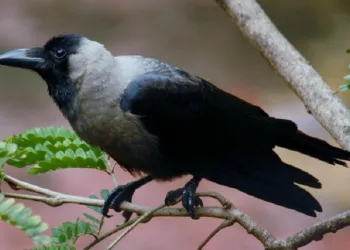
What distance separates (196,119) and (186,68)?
3.02 meters

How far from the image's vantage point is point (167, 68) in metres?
1.57

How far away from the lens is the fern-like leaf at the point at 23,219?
0.99 metres

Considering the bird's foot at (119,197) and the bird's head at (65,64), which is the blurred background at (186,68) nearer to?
the bird's foot at (119,197)

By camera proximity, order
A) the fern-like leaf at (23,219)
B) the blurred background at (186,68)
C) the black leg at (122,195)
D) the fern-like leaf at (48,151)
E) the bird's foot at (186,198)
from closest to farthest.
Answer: the fern-like leaf at (23,219), the fern-like leaf at (48,151), the bird's foot at (186,198), the black leg at (122,195), the blurred background at (186,68)

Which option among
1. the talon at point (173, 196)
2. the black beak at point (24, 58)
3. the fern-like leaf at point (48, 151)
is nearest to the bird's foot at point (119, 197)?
the talon at point (173, 196)

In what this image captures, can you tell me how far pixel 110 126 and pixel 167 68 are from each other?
0.77 ft

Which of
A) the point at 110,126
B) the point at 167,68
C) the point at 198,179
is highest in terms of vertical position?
the point at 167,68

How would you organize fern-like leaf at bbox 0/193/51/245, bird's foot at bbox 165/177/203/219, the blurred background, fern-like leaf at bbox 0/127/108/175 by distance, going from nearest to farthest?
fern-like leaf at bbox 0/193/51/245
fern-like leaf at bbox 0/127/108/175
bird's foot at bbox 165/177/203/219
the blurred background

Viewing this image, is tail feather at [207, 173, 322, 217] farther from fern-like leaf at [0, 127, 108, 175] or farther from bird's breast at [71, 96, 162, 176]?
fern-like leaf at [0, 127, 108, 175]

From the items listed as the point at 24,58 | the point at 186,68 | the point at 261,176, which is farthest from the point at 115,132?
the point at 186,68

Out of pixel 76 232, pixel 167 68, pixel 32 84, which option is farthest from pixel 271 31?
pixel 32 84

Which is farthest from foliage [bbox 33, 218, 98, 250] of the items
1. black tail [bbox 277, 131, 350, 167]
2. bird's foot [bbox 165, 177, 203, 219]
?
black tail [bbox 277, 131, 350, 167]

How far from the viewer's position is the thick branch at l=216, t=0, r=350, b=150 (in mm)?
1405

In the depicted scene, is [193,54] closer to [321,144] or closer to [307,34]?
[307,34]
